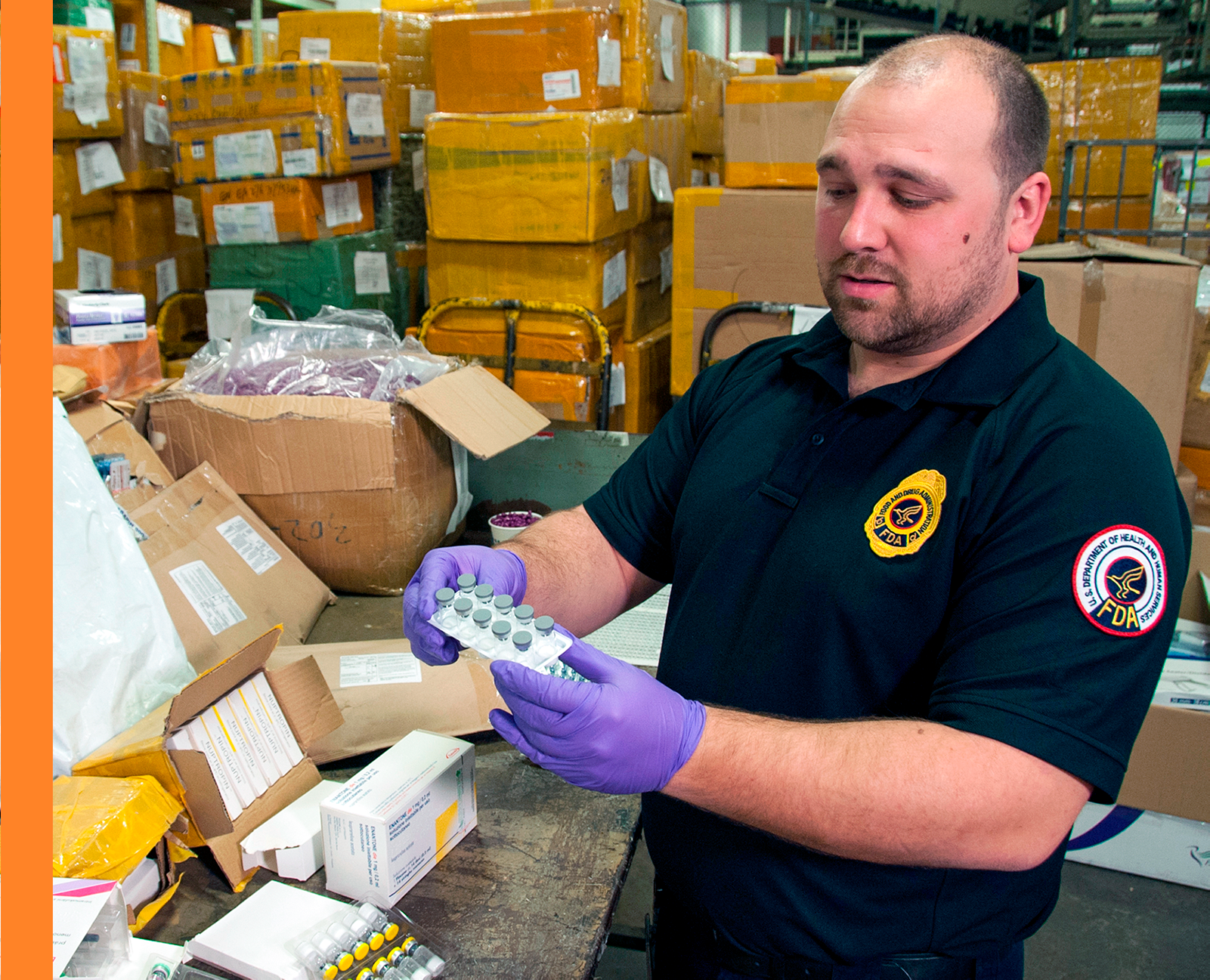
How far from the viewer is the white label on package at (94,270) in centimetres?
304

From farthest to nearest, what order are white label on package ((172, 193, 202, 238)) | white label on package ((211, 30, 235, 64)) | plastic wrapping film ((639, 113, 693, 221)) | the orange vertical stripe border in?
1. white label on package ((211, 30, 235, 64))
2. white label on package ((172, 193, 202, 238))
3. plastic wrapping film ((639, 113, 693, 221))
4. the orange vertical stripe border

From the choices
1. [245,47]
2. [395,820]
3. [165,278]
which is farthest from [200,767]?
[245,47]

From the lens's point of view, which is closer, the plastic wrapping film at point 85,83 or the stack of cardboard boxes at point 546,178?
the stack of cardboard boxes at point 546,178

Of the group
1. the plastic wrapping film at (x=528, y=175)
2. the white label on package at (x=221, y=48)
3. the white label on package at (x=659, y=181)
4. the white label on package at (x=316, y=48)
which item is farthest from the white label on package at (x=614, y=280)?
the white label on package at (x=221, y=48)

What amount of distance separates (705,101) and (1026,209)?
312cm

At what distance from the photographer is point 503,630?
0.85 meters

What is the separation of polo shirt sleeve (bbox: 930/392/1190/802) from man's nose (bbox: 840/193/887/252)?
25cm

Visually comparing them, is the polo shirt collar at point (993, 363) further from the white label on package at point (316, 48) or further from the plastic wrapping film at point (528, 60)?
the white label on package at point (316, 48)

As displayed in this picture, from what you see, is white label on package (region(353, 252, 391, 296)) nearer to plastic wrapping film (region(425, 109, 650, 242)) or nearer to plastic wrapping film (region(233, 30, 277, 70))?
plastic wrapping film (region(425, 109, 650, 242))

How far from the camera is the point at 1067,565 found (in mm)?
791

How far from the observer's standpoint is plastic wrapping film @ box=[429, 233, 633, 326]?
2.79 meters

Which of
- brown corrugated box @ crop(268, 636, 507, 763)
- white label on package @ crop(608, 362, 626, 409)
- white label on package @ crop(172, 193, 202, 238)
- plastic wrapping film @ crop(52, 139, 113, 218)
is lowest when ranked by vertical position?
brown corrugated box @ crop(268, 636, 507, 763)

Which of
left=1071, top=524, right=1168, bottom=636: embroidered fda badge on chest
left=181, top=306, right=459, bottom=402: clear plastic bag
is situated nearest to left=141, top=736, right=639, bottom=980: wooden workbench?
left=1071, top=524, right=1168, bottom=636: embroidered fda badge on chest

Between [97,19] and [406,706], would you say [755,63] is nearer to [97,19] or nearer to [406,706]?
[97,19]
